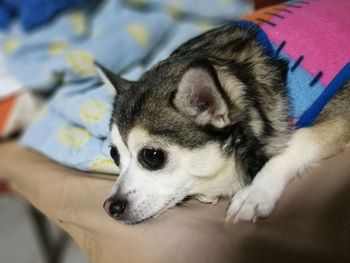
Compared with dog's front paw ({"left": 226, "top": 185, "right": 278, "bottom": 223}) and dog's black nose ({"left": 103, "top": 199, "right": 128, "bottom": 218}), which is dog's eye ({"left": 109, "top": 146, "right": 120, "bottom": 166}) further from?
dog's front paw ({"left": 226, "top": 185, "right": 278, "bottom": 223})

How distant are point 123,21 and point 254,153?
797 millimetres

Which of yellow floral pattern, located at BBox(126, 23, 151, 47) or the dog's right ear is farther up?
the dog's right ear

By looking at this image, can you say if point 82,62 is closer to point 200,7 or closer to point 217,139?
point 200,7

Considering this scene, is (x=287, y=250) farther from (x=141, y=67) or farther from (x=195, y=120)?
(x=141, y=67)

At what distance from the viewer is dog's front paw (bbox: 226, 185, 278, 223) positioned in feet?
2.39

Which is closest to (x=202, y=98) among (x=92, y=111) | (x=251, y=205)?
(x=251, y=205)

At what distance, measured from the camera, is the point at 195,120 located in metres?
0.78

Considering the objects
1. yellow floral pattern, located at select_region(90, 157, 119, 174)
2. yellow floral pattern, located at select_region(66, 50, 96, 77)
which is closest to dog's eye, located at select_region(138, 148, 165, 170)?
yellow floral pattern, located at select_region(90, 157, 119, 174)

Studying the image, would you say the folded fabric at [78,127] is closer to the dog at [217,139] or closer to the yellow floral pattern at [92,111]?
the yellow floral pattern at [92,111]

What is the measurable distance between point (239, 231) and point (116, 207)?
213 mm

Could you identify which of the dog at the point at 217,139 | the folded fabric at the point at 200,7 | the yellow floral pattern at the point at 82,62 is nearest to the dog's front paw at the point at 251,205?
the dog at the point at 217,139

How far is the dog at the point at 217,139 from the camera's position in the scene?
2.54ft

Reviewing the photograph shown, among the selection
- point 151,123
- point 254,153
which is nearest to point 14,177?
point 151,123

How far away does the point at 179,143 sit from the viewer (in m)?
0.78
